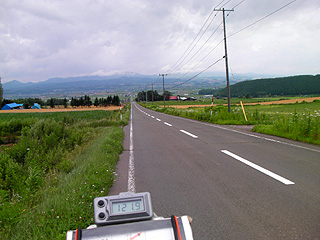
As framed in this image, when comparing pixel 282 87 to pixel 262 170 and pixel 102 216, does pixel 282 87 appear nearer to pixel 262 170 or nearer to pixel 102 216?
pixel 262 170

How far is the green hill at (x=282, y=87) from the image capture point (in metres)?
83.6

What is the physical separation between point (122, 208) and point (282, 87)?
100 metres

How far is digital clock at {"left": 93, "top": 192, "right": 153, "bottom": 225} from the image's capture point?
174cm

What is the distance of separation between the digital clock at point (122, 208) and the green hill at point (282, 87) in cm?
8586

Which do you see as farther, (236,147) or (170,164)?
(236,147)

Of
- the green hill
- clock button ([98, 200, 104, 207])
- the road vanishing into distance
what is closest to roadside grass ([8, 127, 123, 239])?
the road vanishing into distance

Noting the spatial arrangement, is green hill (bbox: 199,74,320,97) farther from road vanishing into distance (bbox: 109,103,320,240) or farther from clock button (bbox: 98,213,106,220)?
clock button (bbox: 98,213,106,220)

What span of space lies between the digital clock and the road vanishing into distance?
55.3 inches

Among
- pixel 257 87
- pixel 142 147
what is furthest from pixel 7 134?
→ pixel 257 87

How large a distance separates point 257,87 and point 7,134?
93693mm

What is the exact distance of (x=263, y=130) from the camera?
39.5ft

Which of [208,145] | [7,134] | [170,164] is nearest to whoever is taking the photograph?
[170,164]

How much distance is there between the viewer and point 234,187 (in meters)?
4.50

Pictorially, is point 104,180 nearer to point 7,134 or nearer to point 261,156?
point 261,156
